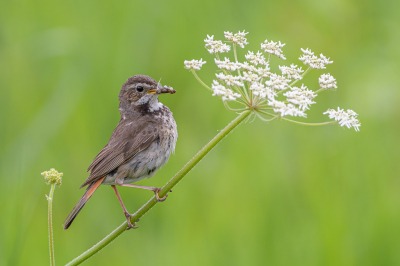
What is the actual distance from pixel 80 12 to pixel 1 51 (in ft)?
5.88

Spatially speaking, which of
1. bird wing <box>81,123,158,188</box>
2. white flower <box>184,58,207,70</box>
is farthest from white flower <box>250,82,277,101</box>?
bird wing <box>81,123,158,188</box>

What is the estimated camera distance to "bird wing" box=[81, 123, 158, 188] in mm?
4195

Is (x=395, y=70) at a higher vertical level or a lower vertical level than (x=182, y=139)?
higher

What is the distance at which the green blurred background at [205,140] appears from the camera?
5625mm

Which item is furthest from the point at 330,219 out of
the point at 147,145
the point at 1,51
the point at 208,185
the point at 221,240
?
the point at 1,51

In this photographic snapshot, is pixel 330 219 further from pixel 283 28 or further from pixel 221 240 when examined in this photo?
pixel 283 28

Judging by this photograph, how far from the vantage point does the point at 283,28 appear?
8242mm

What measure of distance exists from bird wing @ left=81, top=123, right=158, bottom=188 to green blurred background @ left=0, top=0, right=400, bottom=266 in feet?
2.26

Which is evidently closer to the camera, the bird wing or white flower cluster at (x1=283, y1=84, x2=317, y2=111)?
white flower cluster at (x1=283, y1=84, x2=317, y2=111)

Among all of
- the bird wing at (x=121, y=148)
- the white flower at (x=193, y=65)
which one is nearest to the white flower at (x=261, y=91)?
the white flower at (x=193, y=65)

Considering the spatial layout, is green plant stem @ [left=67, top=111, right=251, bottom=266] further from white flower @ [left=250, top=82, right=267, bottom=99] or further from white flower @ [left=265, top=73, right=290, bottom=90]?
white flower @ [left=265, top=73, right=290, bottom=90]

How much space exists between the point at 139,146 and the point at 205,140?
2.58m

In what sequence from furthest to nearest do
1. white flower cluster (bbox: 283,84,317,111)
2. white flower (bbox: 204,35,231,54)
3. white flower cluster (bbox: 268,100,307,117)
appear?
white flower (bbox: 204,35,231,54) → white flower cluster (bbox: 283,84,317,111) → white flower cluster (bbox: 268,100,307,117)

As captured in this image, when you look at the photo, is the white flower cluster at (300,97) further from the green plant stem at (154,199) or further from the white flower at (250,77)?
the green plant stem at (154,199)
